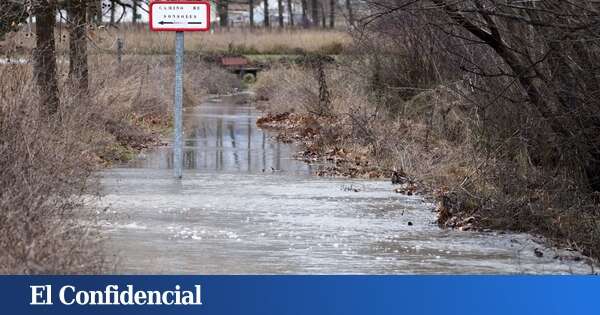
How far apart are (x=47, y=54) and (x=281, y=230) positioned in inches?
342

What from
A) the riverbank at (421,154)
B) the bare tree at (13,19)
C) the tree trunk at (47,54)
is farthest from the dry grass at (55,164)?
the riverbank at (421,154)

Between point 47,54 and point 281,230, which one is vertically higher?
point 47,54

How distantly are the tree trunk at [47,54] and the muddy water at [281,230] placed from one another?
1.41m

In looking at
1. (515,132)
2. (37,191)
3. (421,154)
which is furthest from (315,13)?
(37,191)

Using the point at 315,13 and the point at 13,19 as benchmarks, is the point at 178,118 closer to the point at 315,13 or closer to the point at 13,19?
→ the point at 13,19

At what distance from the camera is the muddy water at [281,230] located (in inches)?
372

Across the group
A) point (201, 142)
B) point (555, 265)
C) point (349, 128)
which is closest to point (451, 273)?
A: point (555, 265)

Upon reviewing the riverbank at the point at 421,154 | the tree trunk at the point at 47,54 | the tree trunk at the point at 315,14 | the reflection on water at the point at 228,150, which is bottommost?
the reflection on water at the point at 228,150

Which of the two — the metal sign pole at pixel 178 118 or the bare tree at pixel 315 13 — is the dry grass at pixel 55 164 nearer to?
the metal sign pole at pixel 178 118

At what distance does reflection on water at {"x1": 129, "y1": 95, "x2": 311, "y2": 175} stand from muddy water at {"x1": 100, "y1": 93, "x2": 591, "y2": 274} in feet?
0.62

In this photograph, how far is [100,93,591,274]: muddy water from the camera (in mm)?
9438

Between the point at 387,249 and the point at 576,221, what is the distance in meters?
1.82

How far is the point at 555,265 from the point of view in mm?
9594

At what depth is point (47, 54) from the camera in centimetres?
1881
